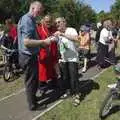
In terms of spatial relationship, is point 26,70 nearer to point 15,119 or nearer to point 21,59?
point 21,59

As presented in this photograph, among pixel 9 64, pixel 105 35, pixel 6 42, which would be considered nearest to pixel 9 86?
pixel 9 64

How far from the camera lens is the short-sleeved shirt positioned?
8.10m

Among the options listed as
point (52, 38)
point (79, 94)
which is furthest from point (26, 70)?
point (79, 94)

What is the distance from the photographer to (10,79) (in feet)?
41.2

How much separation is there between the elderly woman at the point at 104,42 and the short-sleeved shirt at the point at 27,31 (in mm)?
5865

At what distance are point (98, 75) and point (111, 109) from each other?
4.27 metres

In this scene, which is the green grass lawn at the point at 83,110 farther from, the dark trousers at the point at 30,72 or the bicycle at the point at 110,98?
the dark trousers at the point at 30,72

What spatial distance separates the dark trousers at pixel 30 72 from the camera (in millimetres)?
8398

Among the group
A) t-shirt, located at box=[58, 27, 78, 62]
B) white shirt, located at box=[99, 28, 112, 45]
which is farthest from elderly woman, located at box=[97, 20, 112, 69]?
t-shirt, located at box=[58, 27, 78, 62]

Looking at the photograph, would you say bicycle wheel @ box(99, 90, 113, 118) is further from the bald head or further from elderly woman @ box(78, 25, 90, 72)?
elderly woman @ box(78, 25, 90, 72)

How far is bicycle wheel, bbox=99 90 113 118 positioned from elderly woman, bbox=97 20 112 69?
6099 millimetres

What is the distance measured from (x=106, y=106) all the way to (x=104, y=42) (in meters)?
6.53

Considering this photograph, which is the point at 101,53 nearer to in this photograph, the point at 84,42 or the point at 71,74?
the point at 84,42

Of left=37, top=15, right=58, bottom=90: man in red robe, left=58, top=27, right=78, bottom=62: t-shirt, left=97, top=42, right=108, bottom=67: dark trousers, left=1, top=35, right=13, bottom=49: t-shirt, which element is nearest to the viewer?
left=58, top=27, right=78, bottom=62: t-shirt
